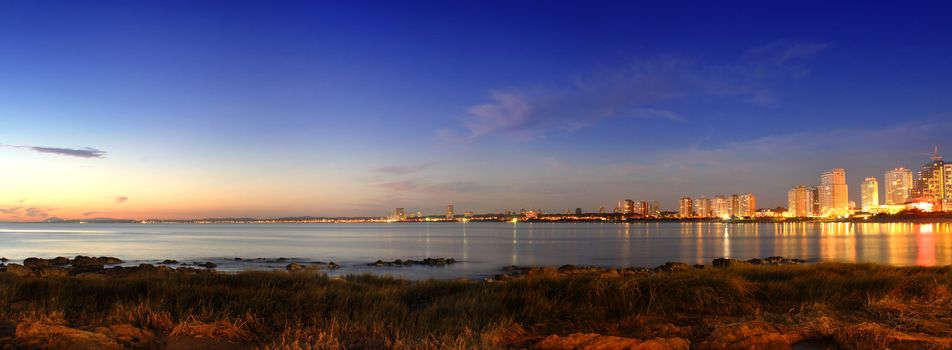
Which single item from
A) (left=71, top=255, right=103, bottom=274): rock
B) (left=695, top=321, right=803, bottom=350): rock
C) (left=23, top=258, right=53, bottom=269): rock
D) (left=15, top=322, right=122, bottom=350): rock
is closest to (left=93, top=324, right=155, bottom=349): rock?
(left=15, top=322, right=122, bottom=350): rock

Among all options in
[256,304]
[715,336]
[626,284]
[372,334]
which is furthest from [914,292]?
[256,304]

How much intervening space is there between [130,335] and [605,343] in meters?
5.85

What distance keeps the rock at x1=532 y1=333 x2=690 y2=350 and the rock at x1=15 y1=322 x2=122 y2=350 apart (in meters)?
5.06

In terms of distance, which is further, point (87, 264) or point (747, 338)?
point (87, 264)

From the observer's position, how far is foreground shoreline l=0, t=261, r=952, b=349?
7.41 m

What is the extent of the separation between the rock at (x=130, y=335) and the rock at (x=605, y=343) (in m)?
4.76

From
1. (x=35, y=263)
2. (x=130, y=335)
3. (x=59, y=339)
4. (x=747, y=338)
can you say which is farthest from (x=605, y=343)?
(x=35, y=263)

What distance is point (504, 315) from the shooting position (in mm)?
9688

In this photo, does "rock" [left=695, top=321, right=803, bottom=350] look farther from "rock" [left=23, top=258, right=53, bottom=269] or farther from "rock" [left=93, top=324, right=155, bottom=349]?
"rock" [left=23, top=258, right=53, bottom=269]

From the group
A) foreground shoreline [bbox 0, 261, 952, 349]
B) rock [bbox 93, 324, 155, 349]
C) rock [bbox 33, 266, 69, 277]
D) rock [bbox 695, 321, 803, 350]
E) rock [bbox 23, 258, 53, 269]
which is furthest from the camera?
rock [bbox 23, 258, 53, 269]

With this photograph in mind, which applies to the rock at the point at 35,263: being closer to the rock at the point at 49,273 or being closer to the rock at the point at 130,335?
the rock at the point at 49,273

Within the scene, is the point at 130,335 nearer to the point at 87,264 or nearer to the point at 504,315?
the point at 504,315

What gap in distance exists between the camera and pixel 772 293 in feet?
42.1

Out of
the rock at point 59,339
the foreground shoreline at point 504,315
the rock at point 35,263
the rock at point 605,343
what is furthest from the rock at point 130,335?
the rock at point 35,263
